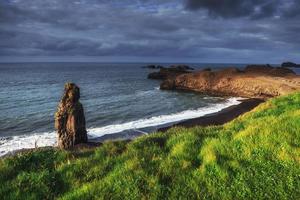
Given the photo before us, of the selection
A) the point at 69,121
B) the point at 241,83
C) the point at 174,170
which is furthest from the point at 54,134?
the point at 241,83

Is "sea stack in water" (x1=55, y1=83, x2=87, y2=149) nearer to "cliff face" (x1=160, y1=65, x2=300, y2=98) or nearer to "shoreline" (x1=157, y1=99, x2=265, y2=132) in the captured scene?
"shoreline" (x1=157, y1=99, x2=265, y2=132)

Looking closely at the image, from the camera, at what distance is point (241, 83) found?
2354 inches

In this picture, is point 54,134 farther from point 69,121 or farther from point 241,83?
point 241,83

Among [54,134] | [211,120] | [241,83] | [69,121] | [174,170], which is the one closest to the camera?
[174,170]

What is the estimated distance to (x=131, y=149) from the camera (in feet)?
25.2

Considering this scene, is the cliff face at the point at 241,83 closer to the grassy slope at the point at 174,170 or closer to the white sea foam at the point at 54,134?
the white sea foam at the point at 54,134

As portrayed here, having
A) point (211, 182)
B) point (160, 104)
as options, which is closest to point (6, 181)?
point (211, 182)

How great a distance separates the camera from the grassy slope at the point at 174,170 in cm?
561

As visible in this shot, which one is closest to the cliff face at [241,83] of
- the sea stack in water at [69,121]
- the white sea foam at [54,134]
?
the white sea foam at [54,134]

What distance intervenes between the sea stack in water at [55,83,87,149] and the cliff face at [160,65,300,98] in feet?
128

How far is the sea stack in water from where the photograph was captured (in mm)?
20094

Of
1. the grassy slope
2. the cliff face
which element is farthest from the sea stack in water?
the cliff face

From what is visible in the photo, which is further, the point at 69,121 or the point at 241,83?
the point at 241,83

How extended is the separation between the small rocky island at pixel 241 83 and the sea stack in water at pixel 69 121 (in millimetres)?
39071
